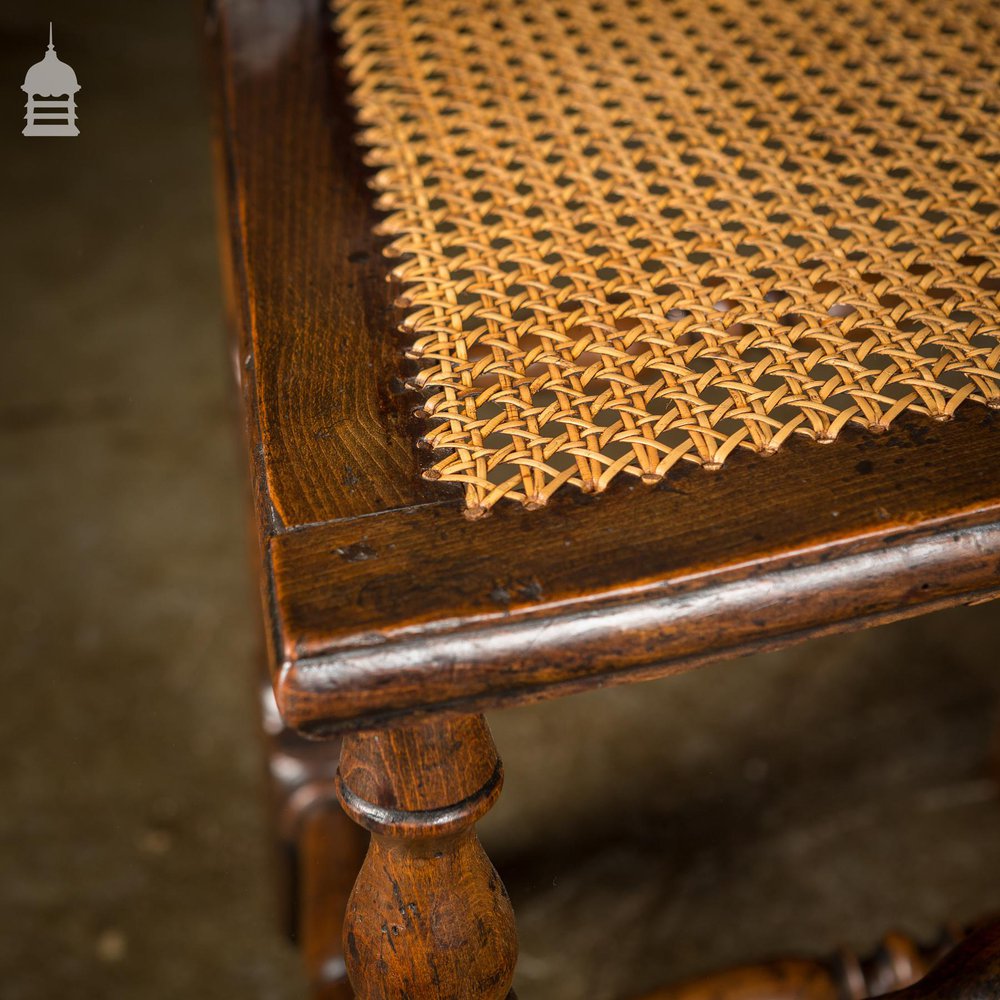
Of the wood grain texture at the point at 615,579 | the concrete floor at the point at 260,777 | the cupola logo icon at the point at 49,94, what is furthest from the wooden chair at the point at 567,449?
the concrete floor at the point at 260,777

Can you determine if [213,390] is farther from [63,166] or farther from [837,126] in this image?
[837,126]

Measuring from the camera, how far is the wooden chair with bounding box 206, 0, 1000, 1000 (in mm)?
355

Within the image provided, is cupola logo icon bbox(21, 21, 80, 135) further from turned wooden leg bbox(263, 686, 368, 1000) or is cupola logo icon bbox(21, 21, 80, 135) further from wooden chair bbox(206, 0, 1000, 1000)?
turned wooden leg bbox(263, 686, 368, 1000)

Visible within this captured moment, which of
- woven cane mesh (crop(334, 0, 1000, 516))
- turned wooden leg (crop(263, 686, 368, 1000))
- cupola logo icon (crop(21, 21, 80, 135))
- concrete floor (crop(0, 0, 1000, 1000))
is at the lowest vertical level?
concrete floor (crop(0, 0, 1000, 1000))

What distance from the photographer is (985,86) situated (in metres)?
0.60

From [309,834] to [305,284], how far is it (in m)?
0.48

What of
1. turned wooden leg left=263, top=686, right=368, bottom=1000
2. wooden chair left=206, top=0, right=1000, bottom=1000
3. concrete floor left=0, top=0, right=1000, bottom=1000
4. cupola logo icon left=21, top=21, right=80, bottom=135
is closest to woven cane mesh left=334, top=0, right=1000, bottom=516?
wooden chair left=206, top=0, right=1000, bottom=1000

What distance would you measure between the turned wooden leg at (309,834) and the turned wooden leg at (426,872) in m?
0.29

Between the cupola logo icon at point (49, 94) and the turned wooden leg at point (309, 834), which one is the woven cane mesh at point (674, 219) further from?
the turned wooden leg at point (309, 834)

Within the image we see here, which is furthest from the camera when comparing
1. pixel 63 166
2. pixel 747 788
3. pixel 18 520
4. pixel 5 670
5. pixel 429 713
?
pixel 63 166

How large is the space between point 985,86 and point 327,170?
1.14 ft

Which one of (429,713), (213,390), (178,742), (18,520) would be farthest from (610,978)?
(213,390)

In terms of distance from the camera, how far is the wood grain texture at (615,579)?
1.13ft

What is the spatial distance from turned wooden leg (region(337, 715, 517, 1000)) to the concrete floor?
50 cm
